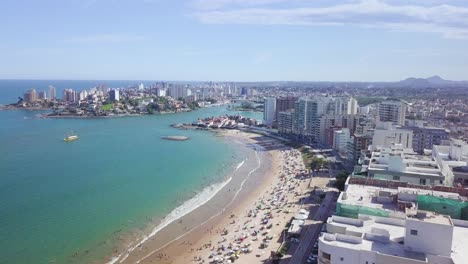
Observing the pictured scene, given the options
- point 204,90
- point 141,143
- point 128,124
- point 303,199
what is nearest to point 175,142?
point 141,143

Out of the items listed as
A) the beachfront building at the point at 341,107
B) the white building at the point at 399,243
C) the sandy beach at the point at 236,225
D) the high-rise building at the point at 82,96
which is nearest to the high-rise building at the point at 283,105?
the beachfront building at the point at 341,107

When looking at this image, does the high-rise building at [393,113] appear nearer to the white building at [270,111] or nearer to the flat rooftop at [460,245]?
the white building at [270,111]

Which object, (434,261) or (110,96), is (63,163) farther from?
(110,96)

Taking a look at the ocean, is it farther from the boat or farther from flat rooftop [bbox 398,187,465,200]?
flat rooftop [bbox 398,187,465,200]

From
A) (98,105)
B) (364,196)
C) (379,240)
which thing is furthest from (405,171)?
(98,105)

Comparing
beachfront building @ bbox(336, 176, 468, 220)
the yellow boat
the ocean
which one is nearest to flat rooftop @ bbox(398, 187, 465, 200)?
beachfront building @ bbox(336, 176, 468, 220)

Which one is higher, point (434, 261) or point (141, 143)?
point (434, 261)

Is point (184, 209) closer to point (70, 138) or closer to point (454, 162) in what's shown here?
point (454, 162)
